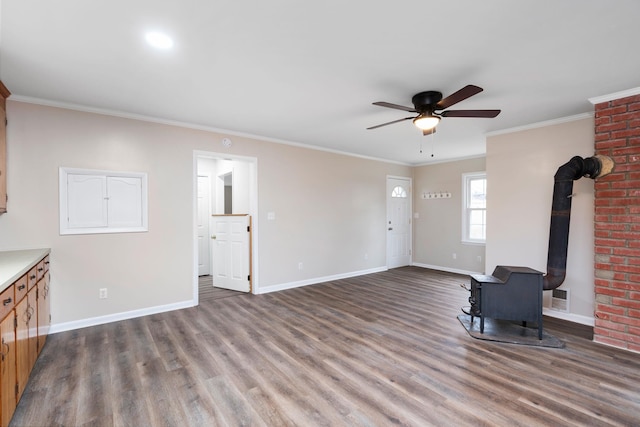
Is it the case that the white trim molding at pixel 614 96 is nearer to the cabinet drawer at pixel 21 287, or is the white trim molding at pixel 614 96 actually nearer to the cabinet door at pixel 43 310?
the cabinet drawer at pixel 21 287

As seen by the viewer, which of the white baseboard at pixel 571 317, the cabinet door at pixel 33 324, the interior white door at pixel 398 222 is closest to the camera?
the cabinet door at pixel 33 324

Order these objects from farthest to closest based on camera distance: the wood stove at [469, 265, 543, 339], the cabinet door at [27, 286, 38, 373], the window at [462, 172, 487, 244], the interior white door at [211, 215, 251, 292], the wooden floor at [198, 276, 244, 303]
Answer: the window at [462, 172, 487, 244], the interior white door at [211, 215, 251, 292], the wooden floor at [198, 276, 244, 303], the wood stove at [469, 265, 543, 339], the cabinet door at [27, 286, 38, 373]

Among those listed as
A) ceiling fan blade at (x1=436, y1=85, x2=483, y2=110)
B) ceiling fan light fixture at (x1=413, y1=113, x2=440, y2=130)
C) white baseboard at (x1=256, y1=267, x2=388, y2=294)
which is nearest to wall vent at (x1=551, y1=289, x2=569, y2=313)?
ceiling fan light fixture at (x1=413, y1=113, x2=440, y2=130)

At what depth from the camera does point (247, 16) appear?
6.01 ft

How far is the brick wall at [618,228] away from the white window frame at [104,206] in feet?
17.3

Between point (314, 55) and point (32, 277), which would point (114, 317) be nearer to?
point (32, 277)

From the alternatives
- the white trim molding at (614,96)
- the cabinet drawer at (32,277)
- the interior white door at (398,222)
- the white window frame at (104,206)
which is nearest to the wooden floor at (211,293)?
the white window frame at (104,206)

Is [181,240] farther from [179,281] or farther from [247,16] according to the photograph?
[247,16]

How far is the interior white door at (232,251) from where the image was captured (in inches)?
187

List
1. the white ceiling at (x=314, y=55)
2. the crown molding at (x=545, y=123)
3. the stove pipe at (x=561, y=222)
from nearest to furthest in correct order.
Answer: the white ceiling at (x=314, y=55), the stove pipe at (x=561, y=222), the crown molding at (x=545, y=123)

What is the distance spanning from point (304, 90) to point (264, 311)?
2.82 meters

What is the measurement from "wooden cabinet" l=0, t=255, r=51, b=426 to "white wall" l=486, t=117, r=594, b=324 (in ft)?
16.8

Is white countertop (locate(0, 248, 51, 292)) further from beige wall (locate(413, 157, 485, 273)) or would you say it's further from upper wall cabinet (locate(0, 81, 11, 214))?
beige wall (locate(413, 157, 485, 273))

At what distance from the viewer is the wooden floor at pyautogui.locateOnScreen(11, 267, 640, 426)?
1888 mm
